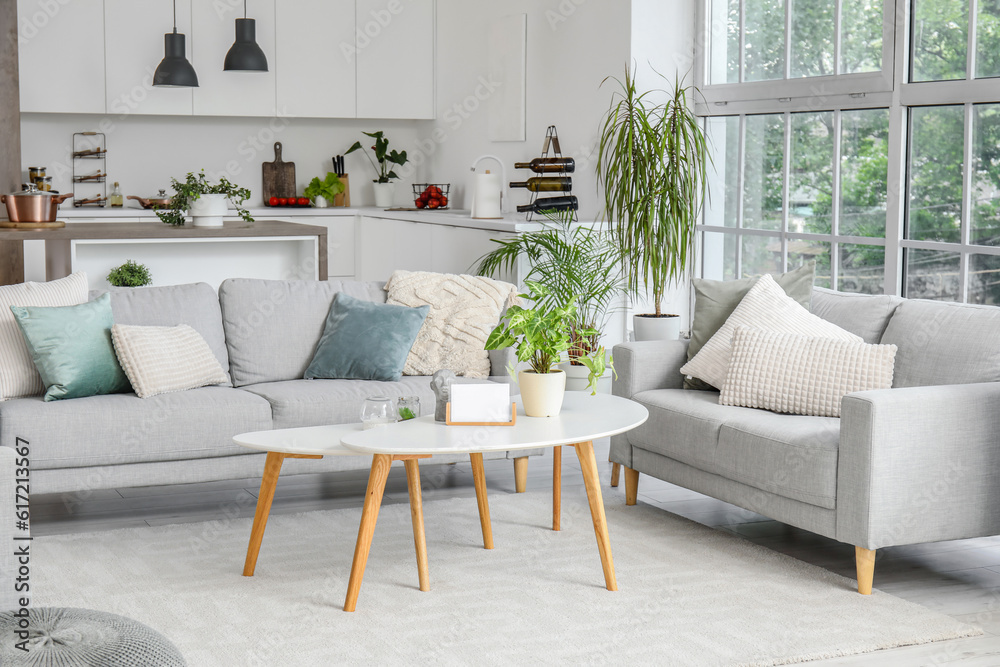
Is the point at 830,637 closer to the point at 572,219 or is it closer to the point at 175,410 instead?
the point at 175,410

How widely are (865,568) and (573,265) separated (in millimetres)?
2832

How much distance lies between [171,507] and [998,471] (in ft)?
8.65

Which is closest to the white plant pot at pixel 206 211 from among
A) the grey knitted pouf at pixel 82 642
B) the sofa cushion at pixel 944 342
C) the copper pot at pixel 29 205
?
the copper pot at pixel 29 205

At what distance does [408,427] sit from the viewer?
303 cm

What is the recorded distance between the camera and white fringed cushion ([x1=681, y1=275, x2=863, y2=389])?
3.68 meters

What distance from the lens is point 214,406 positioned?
11.9 feet

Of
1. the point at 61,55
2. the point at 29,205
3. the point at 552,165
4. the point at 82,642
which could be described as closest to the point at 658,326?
the point at 552,165

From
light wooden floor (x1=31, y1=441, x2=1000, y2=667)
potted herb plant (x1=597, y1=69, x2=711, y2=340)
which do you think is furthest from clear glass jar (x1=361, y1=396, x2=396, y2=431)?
potted herb plant (x1=597, y1=69, x2=711, y2=340)

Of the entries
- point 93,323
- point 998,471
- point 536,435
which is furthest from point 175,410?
point 998,471

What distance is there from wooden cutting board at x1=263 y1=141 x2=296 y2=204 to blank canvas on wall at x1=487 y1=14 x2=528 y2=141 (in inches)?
71.3

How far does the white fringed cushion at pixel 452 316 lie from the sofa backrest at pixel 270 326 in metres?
0.33

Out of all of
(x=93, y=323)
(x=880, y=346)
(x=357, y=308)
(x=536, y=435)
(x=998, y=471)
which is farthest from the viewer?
(x=357, y=308)

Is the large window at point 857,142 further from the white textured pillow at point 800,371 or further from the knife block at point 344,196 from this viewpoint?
the knife block at point 344,196

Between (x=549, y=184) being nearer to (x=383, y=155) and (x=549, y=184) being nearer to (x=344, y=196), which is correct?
(x=383, y=155)
